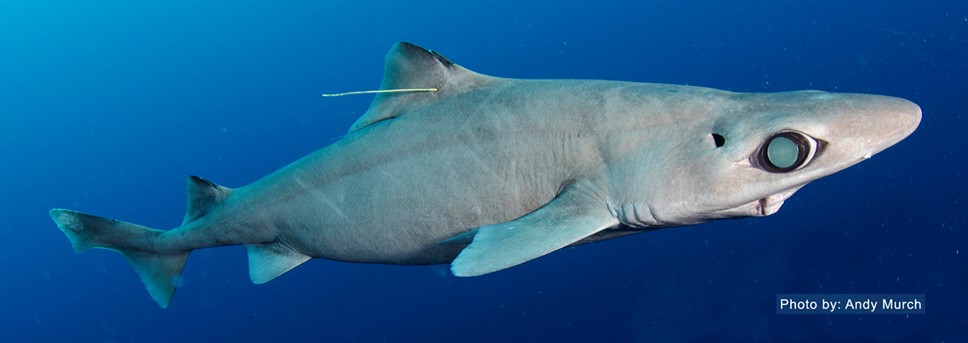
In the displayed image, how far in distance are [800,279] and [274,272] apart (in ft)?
35.5

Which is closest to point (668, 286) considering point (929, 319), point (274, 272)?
point (929, 319)

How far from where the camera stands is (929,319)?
11.9 m

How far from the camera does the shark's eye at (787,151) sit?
2729 mm

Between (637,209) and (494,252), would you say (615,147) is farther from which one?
(494,252)

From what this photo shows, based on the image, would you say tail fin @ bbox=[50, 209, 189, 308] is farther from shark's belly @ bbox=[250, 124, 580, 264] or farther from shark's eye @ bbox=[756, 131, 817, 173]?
shark's eye @ bbox=[756, 131, 817, 173]

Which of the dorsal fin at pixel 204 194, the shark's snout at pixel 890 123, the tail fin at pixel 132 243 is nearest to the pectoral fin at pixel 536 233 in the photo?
the shark's snout at pixel 890 123

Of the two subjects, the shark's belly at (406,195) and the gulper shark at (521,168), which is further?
the shark's belly at (406,195)

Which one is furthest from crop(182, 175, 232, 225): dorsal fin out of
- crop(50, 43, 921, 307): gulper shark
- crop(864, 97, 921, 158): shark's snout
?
crop(864, 97, 921, 158): shark's snout

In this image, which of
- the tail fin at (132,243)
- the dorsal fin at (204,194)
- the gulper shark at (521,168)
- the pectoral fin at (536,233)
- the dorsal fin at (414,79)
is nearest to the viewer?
the gulper shark at (521,168)

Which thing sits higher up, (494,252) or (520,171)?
(520,171)

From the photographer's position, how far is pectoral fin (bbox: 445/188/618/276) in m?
2.97

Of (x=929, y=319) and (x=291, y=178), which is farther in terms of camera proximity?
(x=929, y=319)

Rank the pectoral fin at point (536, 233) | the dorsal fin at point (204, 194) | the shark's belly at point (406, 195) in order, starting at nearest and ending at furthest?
the pectoral fin at point (536, 233)
the shark's belly at point (406, 195)
the dorsal fin at point (204, 194)

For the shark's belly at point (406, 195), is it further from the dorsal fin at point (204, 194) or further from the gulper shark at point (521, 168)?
the dorsal fin at point (204, 194)
